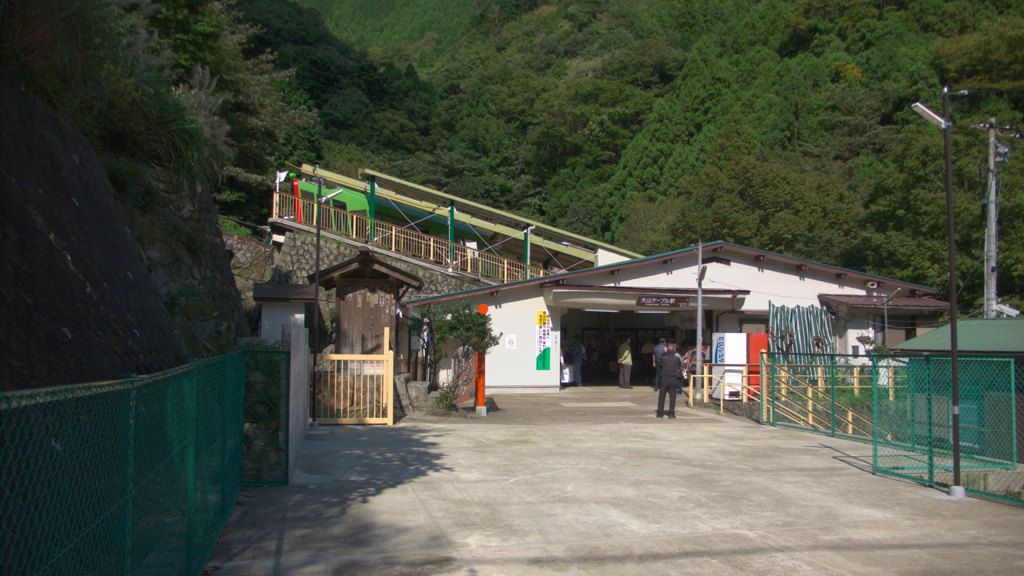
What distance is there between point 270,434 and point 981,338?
1078 centimetres

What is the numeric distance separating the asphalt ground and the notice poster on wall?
10877 millimetres

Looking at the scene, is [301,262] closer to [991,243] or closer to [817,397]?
[817,397]

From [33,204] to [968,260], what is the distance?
32177 mm

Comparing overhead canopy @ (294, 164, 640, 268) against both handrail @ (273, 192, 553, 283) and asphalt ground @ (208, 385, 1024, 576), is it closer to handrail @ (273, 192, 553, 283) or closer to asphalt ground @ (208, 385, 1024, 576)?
handrail @ (273, 192, 553, 283)

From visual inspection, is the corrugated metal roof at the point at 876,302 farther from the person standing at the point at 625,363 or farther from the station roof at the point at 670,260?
the person standing at the point at 625,363

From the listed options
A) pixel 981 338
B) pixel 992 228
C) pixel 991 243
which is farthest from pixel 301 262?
pixel 992 228

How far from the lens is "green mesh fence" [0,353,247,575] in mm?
2248

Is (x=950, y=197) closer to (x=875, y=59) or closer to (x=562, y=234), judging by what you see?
(x=562, y=234)

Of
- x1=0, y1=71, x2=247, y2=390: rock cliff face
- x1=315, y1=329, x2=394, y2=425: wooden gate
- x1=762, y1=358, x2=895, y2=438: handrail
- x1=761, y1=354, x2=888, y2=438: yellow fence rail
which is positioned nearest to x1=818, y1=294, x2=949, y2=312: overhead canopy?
x1=761, y1=354, x2=888, y2=438: yellow fence rail

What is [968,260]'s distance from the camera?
28.1m

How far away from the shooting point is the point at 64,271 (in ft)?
19.5

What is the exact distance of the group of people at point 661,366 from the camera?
15.9 meters

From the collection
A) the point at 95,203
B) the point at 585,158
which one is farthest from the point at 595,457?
the point at 585,158

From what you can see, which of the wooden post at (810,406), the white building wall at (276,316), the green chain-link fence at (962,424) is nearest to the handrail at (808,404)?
the wooden post at (810,406)
